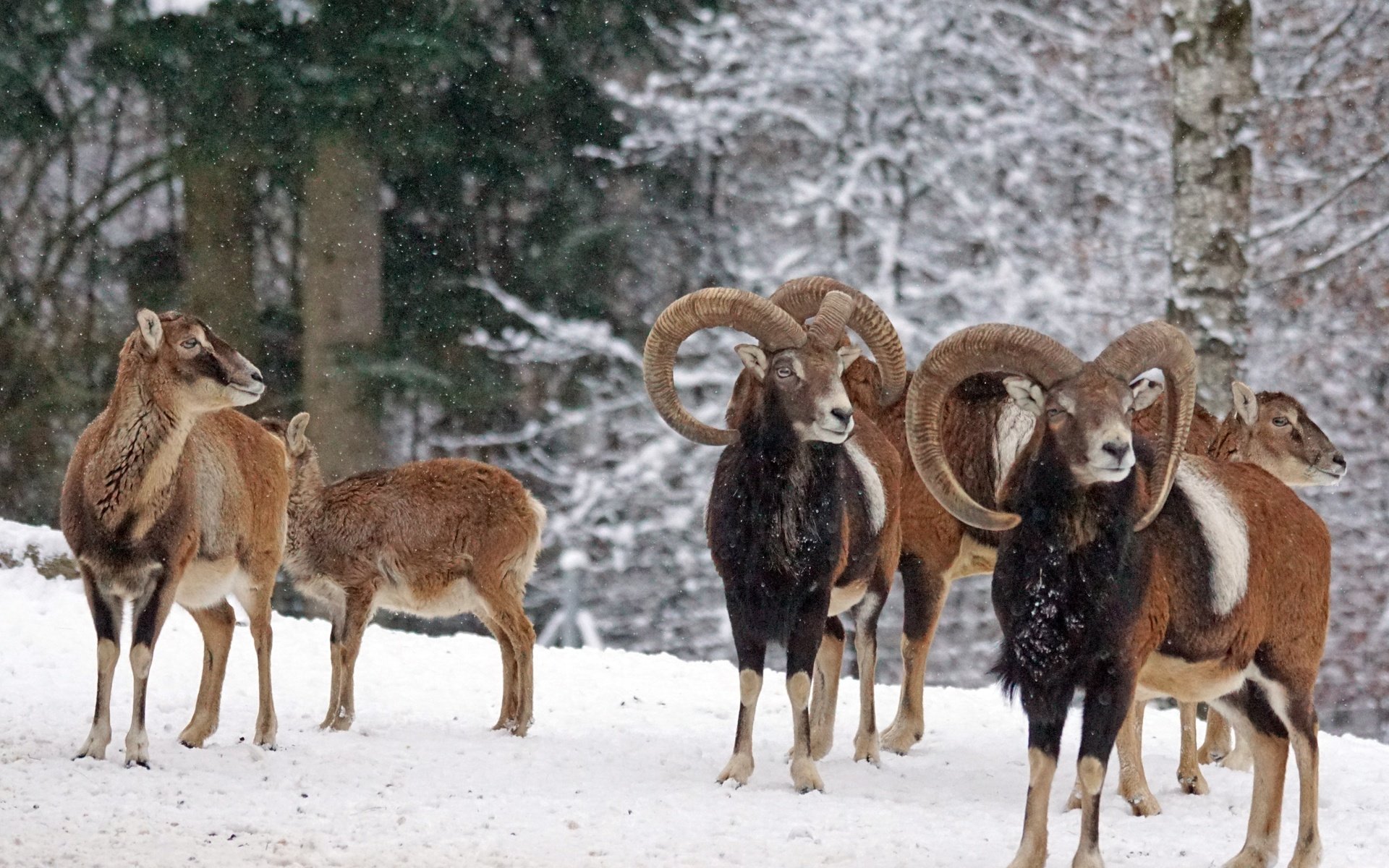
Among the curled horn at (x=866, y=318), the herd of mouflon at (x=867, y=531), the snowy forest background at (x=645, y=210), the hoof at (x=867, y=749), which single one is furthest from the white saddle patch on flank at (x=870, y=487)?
the snowy forest background at (x=645, y=210)

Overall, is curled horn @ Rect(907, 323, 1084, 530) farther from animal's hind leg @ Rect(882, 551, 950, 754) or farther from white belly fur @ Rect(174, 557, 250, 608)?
white belly fur @ Rect(174, 557, 250, 608)

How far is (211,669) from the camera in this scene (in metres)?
8.80

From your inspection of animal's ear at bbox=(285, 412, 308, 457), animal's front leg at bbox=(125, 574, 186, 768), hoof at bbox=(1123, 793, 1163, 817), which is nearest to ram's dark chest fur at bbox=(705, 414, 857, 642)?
hoof at bbox=(1123, 793, 1163, 817)

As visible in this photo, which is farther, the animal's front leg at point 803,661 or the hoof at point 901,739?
the hoof at point 901,739

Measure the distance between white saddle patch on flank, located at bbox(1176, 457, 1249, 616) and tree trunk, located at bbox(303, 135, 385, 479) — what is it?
40.5 ft

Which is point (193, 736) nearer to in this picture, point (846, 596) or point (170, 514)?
point (170, 514)

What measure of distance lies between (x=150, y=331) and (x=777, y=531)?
337 cm

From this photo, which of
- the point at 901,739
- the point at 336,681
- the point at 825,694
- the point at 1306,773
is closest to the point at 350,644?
the point at 336,681

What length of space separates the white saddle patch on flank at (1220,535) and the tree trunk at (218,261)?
45.6 ft

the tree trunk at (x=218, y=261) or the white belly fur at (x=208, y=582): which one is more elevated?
the tree trunk at (x=218, y=261)

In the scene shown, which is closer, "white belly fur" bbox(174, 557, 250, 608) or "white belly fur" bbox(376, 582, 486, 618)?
"white belly fur" bbox(174, 557, 250, 608)

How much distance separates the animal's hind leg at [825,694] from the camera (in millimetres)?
9211

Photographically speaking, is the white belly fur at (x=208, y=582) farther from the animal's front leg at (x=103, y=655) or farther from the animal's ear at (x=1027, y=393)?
the animal's ear at (x=1027, y=393)

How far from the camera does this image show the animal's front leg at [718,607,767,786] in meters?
8.16
